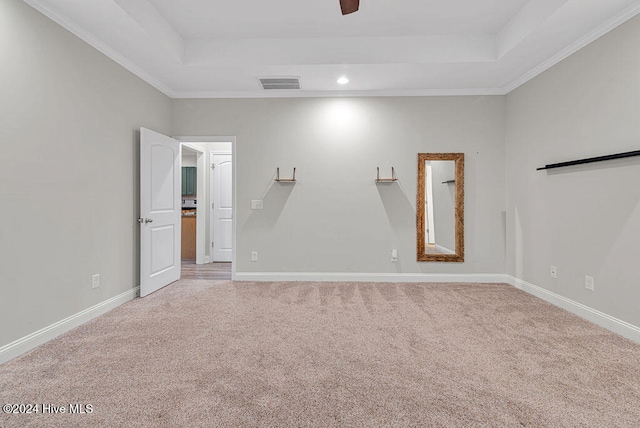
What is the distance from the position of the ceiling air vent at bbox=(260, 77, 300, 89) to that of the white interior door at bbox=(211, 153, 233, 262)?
223 cm

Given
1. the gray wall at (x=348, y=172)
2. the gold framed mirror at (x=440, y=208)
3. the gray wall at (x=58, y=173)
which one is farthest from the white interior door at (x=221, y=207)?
the gold framed mirror at (x=440, y=208)

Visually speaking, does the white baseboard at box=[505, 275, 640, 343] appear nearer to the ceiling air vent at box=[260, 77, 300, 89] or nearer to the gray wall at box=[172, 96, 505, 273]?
the gray wall at box=[172, 96, 505, 273]

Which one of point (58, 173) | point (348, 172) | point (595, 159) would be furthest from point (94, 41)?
point (595, 159)

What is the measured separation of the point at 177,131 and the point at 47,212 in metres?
2.17

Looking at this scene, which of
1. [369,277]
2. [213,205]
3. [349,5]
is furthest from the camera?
[213,205]

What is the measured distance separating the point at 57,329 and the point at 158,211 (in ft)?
5.24

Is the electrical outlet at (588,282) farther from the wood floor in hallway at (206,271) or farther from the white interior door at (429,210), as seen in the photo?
the wood floor in hallway at (206,271)

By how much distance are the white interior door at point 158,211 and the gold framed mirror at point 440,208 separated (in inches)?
128

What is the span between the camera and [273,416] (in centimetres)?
153

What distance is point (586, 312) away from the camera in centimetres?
282

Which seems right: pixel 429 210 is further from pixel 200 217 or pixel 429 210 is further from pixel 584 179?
pixel 200 217

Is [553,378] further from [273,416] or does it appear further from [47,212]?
[47,212]

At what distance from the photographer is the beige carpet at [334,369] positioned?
1539 millimetres

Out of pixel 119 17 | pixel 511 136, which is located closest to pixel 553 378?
pixel 511 136
